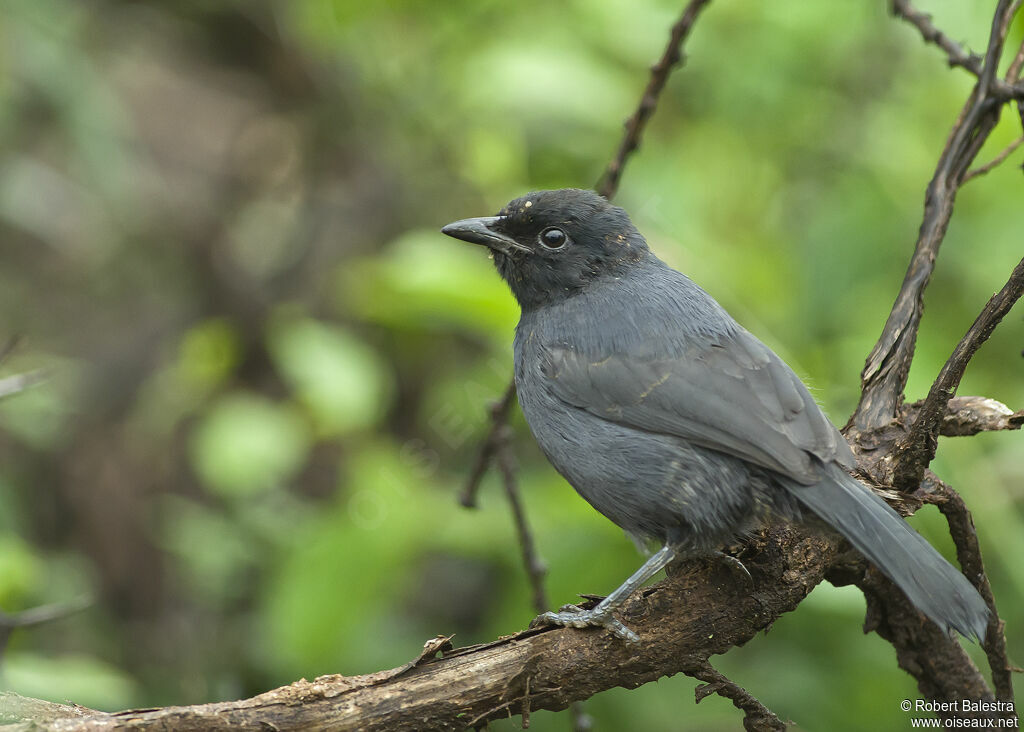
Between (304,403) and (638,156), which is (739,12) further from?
(304,403)

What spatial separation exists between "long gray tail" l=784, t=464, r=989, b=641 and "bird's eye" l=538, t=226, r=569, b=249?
4.33 feet

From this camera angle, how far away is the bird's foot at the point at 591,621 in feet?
9.08

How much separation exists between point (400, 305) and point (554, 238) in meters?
0.90

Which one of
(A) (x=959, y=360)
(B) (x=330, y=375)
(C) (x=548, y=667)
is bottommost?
(C) (x=548, y=667)

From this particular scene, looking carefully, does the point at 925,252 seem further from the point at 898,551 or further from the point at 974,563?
the point at 898,551

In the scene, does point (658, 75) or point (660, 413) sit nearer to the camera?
point (660, 413)

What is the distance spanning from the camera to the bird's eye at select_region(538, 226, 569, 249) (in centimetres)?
379

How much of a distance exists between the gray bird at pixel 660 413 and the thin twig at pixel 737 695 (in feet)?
0.67

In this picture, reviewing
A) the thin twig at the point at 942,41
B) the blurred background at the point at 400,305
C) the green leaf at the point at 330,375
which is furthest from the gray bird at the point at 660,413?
the thin twig at the point at 942,41

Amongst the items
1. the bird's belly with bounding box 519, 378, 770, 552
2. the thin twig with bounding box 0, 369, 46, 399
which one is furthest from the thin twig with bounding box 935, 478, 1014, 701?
the thin twig with bounding box 0, 369, 46, 399

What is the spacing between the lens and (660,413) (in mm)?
3174

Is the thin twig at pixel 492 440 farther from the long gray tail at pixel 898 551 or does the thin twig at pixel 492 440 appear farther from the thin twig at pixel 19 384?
the thin twig at pixel 19 384

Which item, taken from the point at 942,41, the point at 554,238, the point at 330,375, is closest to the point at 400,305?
the point at 330,375

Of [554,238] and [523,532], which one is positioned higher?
[554,238]
